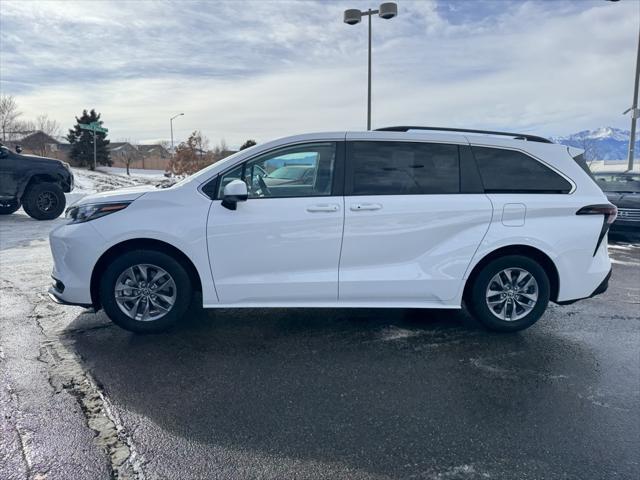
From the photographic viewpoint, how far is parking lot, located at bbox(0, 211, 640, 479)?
2574mm

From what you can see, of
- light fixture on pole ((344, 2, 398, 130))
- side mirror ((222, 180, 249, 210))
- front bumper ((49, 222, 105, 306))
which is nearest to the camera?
side mirror ((222, 180, 249, 210))

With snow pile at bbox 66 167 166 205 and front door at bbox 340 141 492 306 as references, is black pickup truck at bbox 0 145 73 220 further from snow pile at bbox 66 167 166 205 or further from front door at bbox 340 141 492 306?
front door at bbox 340 141 492 306

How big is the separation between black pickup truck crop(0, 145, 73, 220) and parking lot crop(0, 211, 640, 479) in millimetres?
7967

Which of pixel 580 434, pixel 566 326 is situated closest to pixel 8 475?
pixel 580 434

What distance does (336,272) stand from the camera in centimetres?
418

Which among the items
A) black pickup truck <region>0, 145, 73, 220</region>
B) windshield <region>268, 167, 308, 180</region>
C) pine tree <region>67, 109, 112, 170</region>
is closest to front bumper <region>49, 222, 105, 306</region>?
windshield <region>268, 167, 308, 180</region>

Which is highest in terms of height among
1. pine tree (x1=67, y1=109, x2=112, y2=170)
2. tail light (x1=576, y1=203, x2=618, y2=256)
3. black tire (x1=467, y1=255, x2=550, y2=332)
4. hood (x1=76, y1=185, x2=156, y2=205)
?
pine tree (x1=67, y1=109, x2=112, y2=170)

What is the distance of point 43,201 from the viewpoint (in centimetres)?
1191

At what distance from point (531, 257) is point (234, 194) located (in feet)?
9.02

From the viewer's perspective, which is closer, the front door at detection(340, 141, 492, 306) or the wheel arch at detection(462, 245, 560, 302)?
the front door at detection(340, 141, 492, 306)

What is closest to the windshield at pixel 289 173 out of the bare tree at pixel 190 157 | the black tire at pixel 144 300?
the black tire at pixel 144 300

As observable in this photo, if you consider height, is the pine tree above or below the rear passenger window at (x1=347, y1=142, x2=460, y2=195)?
above

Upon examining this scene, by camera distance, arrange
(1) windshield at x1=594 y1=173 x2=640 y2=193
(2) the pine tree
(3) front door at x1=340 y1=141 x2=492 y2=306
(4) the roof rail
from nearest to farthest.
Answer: (3) front door at x1=340 y1=141 x2=492 y2=306 < (4) the roof rail < (1) windshield at x1=594 y1=173 x2=640 y2=193 < (2) the pine tree

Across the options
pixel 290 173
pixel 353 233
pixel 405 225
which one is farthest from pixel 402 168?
pixel 290 173
